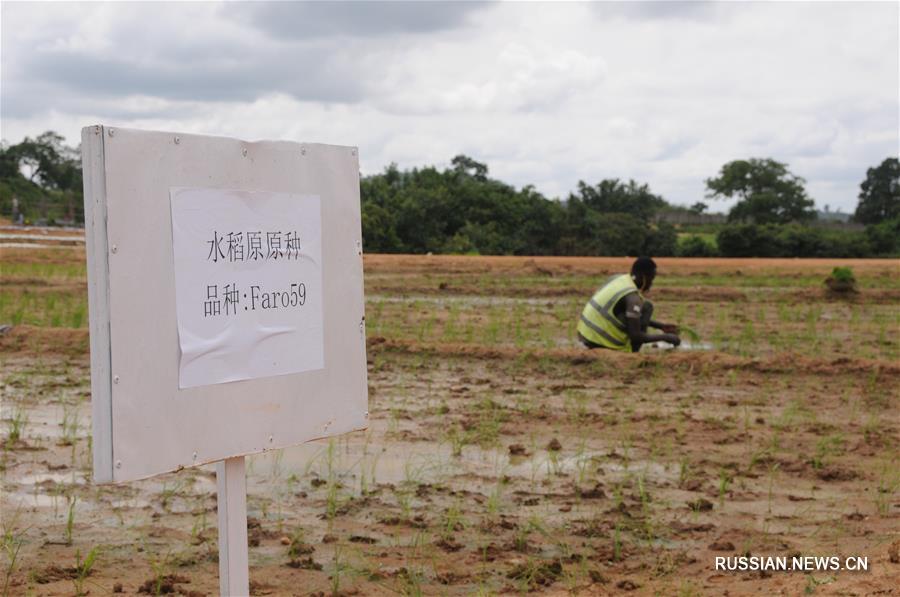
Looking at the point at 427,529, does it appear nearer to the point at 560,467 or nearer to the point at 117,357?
the point at 560,467

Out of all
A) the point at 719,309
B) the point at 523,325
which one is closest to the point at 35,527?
the point at 523,325

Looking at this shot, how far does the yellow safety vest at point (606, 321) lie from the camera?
9.60 metres

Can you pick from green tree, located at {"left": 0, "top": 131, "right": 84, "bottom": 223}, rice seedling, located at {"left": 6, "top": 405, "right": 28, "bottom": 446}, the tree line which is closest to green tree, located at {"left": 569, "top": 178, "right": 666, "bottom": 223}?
the tree line

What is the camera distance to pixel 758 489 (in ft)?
18.2

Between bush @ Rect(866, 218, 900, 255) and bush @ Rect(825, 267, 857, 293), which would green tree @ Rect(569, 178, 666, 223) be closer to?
bush @ Rect(866, 218, 900, 255)

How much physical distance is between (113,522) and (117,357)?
109 inches

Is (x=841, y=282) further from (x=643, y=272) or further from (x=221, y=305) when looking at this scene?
(x=221, y=305)

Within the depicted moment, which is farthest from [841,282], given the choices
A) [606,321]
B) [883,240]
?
[883,240]

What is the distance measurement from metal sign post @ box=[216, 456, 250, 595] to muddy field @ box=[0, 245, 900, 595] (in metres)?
1.25

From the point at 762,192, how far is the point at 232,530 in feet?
171

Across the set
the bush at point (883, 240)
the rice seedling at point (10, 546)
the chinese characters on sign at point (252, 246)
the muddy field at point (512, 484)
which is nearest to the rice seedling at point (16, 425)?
the muddy field at point (512, 484)

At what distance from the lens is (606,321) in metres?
9.86

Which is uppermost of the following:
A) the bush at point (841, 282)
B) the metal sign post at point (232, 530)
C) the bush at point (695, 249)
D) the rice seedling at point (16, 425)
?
the bush at point (695, 249)

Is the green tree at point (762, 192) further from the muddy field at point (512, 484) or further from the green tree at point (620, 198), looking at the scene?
the muddy field at point (512, 484)
